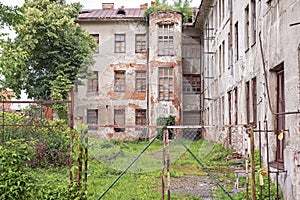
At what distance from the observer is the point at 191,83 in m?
32.4

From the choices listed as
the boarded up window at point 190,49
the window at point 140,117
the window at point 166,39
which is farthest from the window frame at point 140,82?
the boarded up window at point 190,49

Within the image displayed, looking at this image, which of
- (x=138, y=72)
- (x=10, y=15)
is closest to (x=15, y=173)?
(x=10, y=15)

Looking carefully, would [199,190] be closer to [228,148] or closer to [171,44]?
[228,148]

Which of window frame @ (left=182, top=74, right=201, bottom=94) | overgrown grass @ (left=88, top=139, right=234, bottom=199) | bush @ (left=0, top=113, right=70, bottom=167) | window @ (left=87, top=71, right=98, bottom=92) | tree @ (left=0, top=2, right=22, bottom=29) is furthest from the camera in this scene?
window frame @ (left=182, top=74, right=201, bottom=94)

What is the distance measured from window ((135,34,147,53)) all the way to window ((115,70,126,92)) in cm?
327

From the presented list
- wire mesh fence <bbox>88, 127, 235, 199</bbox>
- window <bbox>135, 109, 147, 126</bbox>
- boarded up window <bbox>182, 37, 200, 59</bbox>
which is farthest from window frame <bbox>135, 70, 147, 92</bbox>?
wire mesh fence <bbox>88, 127, 235, 199</bbox>

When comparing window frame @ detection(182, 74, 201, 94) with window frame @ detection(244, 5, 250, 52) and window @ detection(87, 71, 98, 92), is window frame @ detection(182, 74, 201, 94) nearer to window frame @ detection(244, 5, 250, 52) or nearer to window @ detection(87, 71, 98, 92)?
window @ detection(87, 71, 98, 92)

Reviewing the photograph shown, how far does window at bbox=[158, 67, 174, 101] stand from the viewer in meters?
28.2

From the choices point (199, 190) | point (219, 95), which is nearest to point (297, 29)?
point (199, 190)

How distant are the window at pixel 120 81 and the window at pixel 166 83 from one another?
2.55m

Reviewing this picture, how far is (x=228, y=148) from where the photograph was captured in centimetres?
1939

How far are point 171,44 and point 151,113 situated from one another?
216 inches

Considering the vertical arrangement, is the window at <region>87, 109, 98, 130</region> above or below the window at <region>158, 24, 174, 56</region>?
below

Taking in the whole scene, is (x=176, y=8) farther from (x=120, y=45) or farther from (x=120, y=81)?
(x=120, y=81)
